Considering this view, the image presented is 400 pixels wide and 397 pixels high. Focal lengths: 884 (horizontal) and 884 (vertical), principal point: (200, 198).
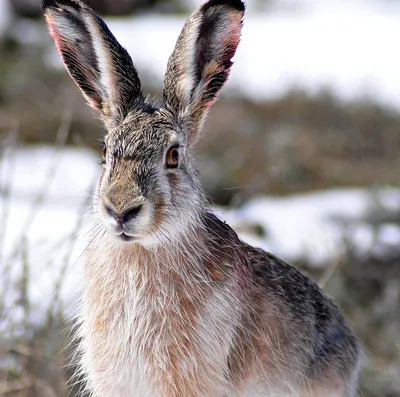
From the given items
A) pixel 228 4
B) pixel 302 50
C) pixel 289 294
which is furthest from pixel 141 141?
pixel 302 50

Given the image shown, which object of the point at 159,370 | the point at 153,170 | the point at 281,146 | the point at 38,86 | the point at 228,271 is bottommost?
the point at 38,86

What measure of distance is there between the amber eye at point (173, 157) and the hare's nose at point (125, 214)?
296 millimetres

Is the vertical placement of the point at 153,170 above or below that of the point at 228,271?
above

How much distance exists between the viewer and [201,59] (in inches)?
128

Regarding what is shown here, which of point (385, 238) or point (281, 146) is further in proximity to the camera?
point (281, 146)

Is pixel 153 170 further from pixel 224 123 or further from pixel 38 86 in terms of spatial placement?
pixel 38 86

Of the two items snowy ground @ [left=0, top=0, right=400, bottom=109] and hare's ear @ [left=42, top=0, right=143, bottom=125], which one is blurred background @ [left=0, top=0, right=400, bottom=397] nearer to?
snowy ground @ [left=0, top=0, right=400, bottom=109]

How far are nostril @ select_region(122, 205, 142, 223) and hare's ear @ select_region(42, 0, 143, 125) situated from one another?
52cm

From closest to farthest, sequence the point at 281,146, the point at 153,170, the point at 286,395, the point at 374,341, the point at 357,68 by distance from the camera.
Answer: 1. the point at 153,170
2. the point at 286,395
3. the point at 374,341
4. the point at 281,146
5. the point at 357,68

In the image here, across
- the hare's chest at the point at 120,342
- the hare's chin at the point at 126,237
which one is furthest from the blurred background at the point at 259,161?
the hare's chin at the point at 126,237

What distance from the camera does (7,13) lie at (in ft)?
50.7

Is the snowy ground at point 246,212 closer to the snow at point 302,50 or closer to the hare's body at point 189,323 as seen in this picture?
the hare's body at point 189,323

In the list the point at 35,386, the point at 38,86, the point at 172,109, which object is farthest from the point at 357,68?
the point at 172,109

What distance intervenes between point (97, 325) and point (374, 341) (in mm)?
3454
